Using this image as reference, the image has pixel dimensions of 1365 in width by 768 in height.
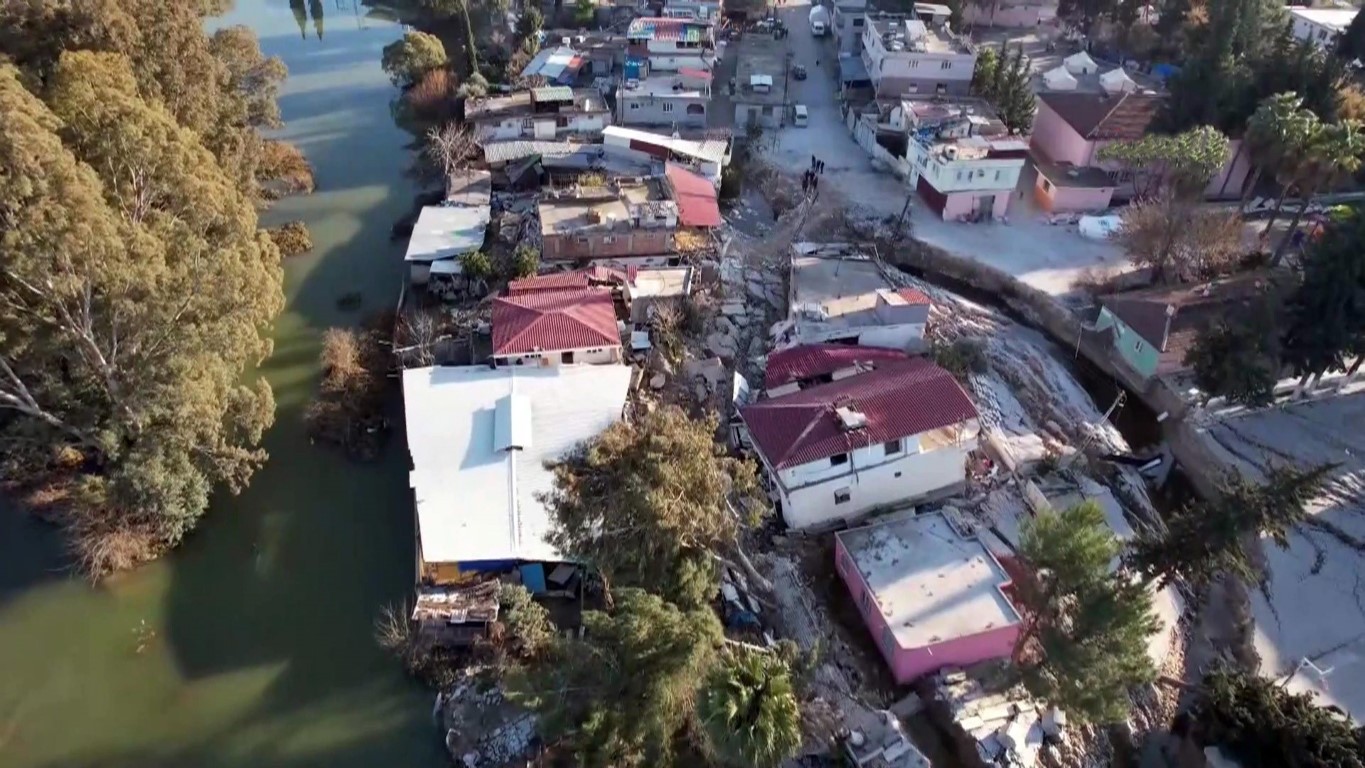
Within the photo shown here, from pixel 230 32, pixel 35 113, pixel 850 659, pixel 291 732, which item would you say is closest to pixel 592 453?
pixel 850 659

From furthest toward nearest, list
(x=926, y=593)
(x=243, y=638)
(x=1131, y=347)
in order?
(x=1131, y=347) < (x=243, y=638) < (x=926, y=593)

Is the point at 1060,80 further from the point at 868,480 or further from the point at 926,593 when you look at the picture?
the point at 926,593

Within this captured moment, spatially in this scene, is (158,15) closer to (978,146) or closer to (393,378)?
(393,378)

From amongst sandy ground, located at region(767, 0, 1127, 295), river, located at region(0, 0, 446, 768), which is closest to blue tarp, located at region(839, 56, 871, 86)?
sandy ground, located at region(767, 0, 1127, 295)

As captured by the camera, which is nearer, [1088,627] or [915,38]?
[1088,627]

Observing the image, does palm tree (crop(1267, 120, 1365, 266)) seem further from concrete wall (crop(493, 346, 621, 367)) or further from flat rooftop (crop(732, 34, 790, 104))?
concrete wall (crop(493, 346, 621, 367))

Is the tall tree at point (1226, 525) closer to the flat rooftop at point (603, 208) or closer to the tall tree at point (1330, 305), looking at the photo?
the tall tree at point (1330, 305)

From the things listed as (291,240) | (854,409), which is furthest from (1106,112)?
(291,240)
